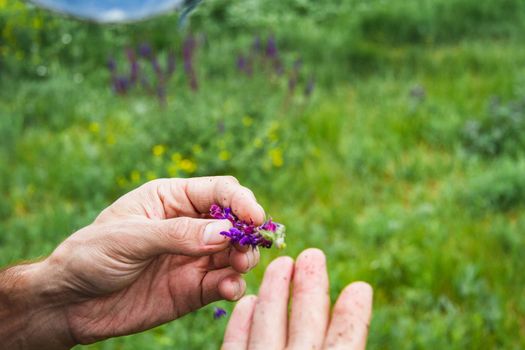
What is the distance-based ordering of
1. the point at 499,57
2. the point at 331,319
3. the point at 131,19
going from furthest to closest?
1. the point at 499,57
2. the point at 331,319
3. the point at 131,19

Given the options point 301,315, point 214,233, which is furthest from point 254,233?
point 301,315

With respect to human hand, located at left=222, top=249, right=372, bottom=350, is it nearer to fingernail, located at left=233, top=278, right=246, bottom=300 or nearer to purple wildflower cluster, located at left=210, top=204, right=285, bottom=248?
fingernail, located at left=233, top=278, right=246, bottom=300

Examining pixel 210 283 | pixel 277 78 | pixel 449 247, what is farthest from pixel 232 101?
pixel 210 283

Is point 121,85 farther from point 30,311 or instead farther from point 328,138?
point 30,311

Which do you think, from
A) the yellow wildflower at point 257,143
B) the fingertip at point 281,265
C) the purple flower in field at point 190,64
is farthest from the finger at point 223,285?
the purple flower in field at point 190,64

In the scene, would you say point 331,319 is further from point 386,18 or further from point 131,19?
point 386,18

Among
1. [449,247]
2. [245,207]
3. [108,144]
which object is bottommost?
[449,247]

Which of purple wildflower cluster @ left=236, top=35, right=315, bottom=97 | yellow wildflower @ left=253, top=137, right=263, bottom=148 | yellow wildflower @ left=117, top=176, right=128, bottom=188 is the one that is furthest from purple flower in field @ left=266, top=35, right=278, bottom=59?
yellow wildflower @ left=117, top=176, right=128, bottom=188
